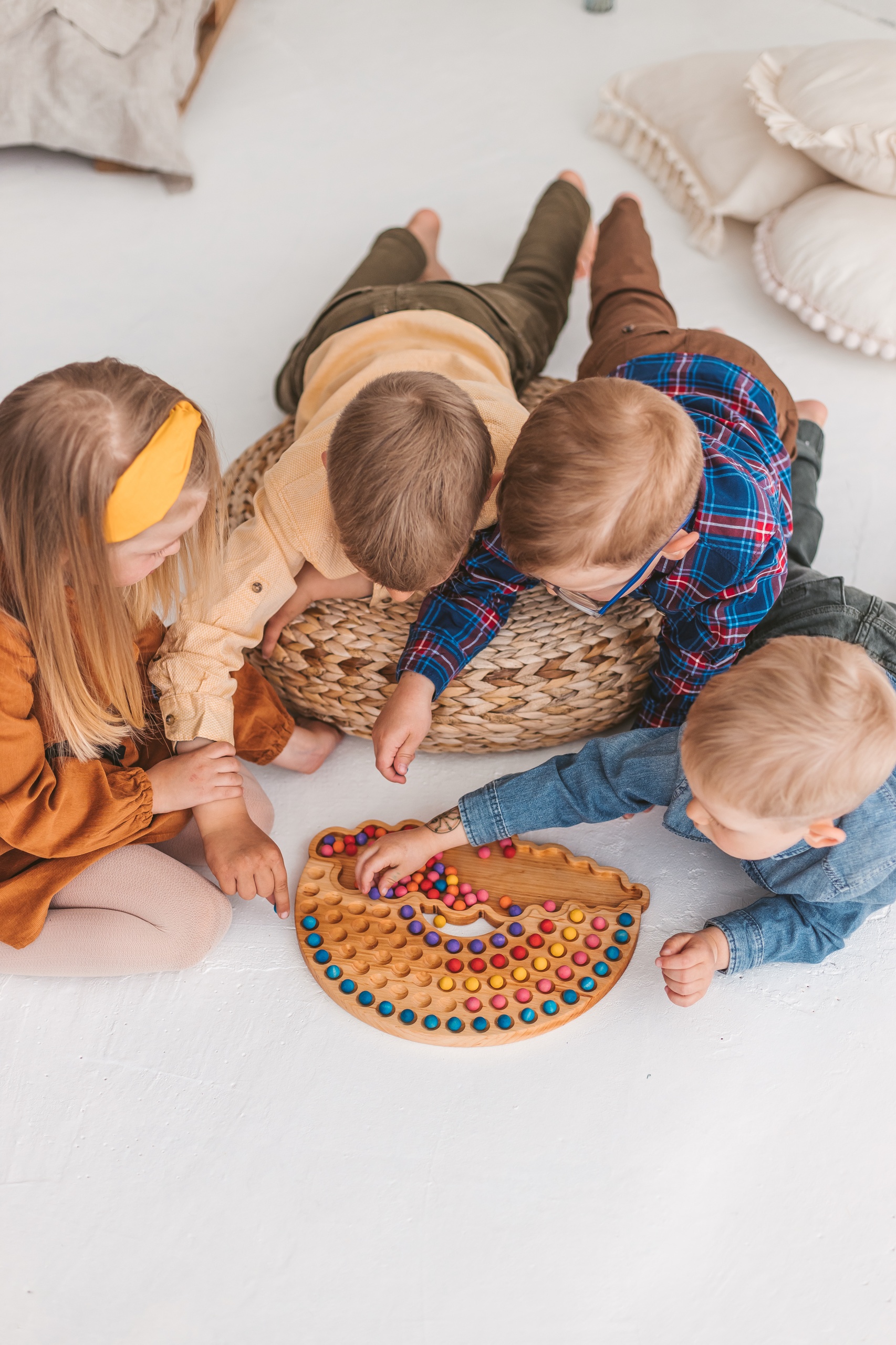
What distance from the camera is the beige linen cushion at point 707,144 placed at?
5.54ft

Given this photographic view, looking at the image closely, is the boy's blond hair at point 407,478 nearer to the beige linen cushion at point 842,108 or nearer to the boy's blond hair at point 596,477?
the boy's blond hair at point 596,477

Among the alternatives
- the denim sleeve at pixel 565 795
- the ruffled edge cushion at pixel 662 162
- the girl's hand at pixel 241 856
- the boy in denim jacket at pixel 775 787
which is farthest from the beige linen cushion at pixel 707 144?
the girl's hand at pixel 241 856

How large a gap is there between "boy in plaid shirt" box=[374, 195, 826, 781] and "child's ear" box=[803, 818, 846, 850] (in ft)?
0.87

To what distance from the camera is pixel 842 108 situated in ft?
5.03

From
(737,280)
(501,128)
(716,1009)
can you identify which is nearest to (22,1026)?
(716,1009)

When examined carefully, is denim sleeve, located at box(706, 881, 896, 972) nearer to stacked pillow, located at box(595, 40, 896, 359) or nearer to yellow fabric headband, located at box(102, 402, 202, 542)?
yellow fabric headband, located at box(102, 402, 202, 542)

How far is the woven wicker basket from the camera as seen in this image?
1.13m

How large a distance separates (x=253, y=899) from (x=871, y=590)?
2.75 ft

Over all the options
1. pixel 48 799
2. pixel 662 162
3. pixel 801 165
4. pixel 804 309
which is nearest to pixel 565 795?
pixel 48 799

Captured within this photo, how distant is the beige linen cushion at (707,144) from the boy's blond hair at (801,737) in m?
1.14

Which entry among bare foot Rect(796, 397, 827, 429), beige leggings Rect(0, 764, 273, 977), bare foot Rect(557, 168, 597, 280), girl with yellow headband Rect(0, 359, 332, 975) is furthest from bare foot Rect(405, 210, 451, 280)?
beige leggings Rect(0, 764, 273, 977)

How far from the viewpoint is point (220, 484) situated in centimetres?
95

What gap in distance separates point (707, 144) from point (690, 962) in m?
1.37

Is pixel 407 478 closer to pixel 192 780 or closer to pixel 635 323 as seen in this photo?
pixel 192 780
